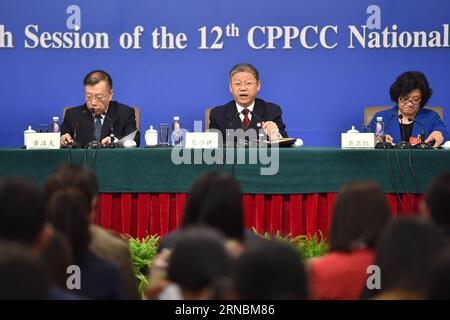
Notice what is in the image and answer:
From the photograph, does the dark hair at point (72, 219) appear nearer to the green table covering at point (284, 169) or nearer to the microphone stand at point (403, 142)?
the green table covering at point (284, 169)

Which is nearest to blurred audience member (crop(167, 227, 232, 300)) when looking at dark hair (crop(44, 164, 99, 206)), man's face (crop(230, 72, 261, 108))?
dark hair (crop(44, 164, 99, 206))

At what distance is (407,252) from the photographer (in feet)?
6.11

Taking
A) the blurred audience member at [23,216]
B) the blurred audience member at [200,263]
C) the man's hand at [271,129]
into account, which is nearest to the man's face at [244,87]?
the man's hand at [271,129]

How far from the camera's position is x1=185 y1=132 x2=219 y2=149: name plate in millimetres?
4777

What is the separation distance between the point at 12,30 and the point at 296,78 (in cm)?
236

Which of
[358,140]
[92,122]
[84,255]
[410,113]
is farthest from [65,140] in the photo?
[84,255]

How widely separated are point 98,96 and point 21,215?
12.3 feet

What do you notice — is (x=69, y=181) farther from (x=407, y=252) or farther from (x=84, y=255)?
(x=407, y=252)

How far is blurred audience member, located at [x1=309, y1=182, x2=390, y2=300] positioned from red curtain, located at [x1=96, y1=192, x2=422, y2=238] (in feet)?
7.73

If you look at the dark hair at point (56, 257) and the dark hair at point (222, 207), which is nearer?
the dark hair at point (56, 257)

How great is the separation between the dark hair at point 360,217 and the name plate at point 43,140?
2.84 meters

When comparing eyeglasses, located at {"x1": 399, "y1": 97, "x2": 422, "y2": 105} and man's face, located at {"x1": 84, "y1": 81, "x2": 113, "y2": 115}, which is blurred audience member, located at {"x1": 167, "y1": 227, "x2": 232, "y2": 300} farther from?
eyeglasses, located at {"x1": 399, "y1": 97, "x2": 422, "y2": 105}

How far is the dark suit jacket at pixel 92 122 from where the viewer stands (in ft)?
18.5

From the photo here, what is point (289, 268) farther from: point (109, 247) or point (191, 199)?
point (109, 247)
